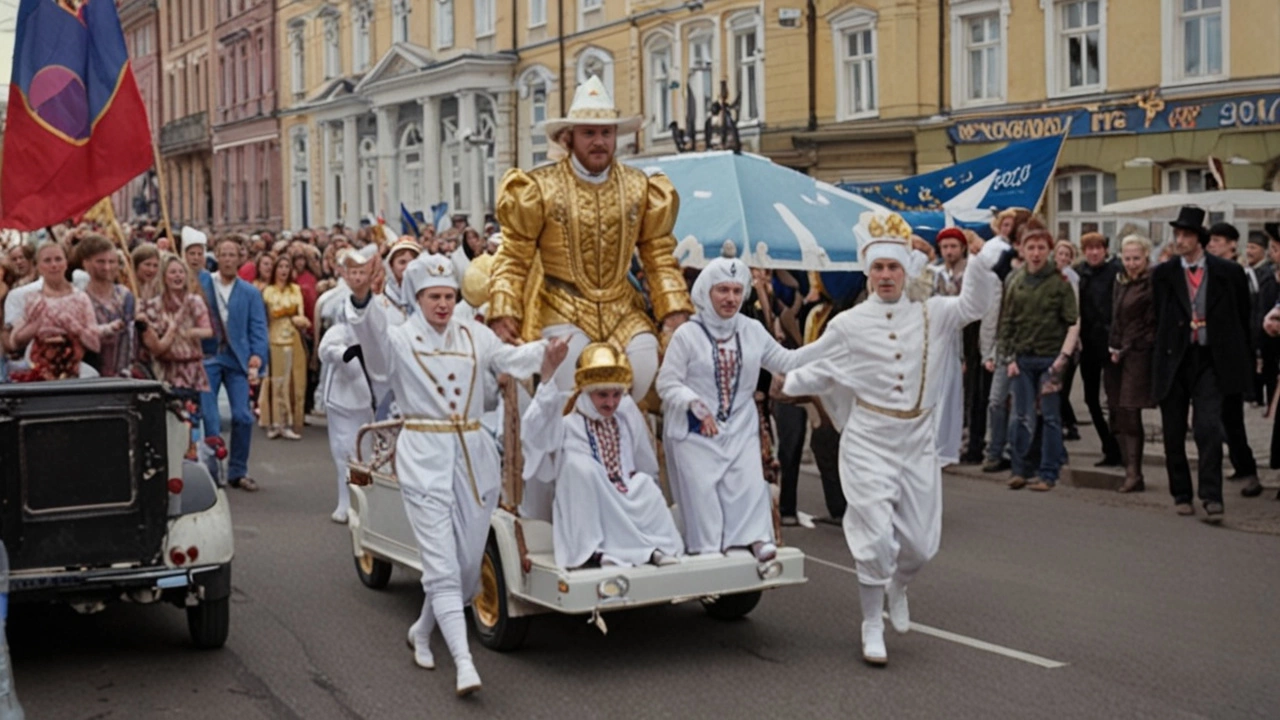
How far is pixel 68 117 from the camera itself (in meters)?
11.2

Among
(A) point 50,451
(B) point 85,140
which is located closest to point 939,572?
(A) point 50,451

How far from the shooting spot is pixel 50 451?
709 centimetres

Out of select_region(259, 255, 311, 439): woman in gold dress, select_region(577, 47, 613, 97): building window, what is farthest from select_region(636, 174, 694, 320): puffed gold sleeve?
select_region(577, 47, 613, 97): building window

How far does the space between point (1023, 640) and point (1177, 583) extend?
179 cm

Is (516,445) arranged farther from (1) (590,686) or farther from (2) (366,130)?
(2) (366,130)

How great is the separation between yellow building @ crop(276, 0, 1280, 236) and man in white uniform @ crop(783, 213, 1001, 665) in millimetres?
16381

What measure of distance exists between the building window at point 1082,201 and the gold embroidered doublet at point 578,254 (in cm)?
1884

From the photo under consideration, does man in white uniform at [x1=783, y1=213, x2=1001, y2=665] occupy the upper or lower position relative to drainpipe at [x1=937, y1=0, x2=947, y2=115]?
lower

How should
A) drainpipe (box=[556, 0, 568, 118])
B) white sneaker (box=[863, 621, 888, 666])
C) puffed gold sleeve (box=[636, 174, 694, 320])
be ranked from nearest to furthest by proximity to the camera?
white sneaker (box=[863, 621, 888, 666])
puffed gold sleeve (box=[636, 174, 694, 320])
drainpipe (box=[556, 0, 568, 118])

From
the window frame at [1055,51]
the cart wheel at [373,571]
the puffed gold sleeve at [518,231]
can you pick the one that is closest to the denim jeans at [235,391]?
the cart wheel at [373,571]

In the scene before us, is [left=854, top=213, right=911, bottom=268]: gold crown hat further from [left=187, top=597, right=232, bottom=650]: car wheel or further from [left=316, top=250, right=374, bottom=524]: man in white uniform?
[left=316, top=250, right=374, bottom=524]: man in white uniform

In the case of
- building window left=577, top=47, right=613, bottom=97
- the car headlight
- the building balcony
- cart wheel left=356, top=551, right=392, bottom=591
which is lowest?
cart wheel left=356, top=551, right=392, bottom=591

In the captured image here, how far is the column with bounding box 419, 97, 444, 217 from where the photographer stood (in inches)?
1836

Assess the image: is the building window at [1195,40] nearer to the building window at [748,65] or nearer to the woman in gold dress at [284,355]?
the building window at [748,65]
